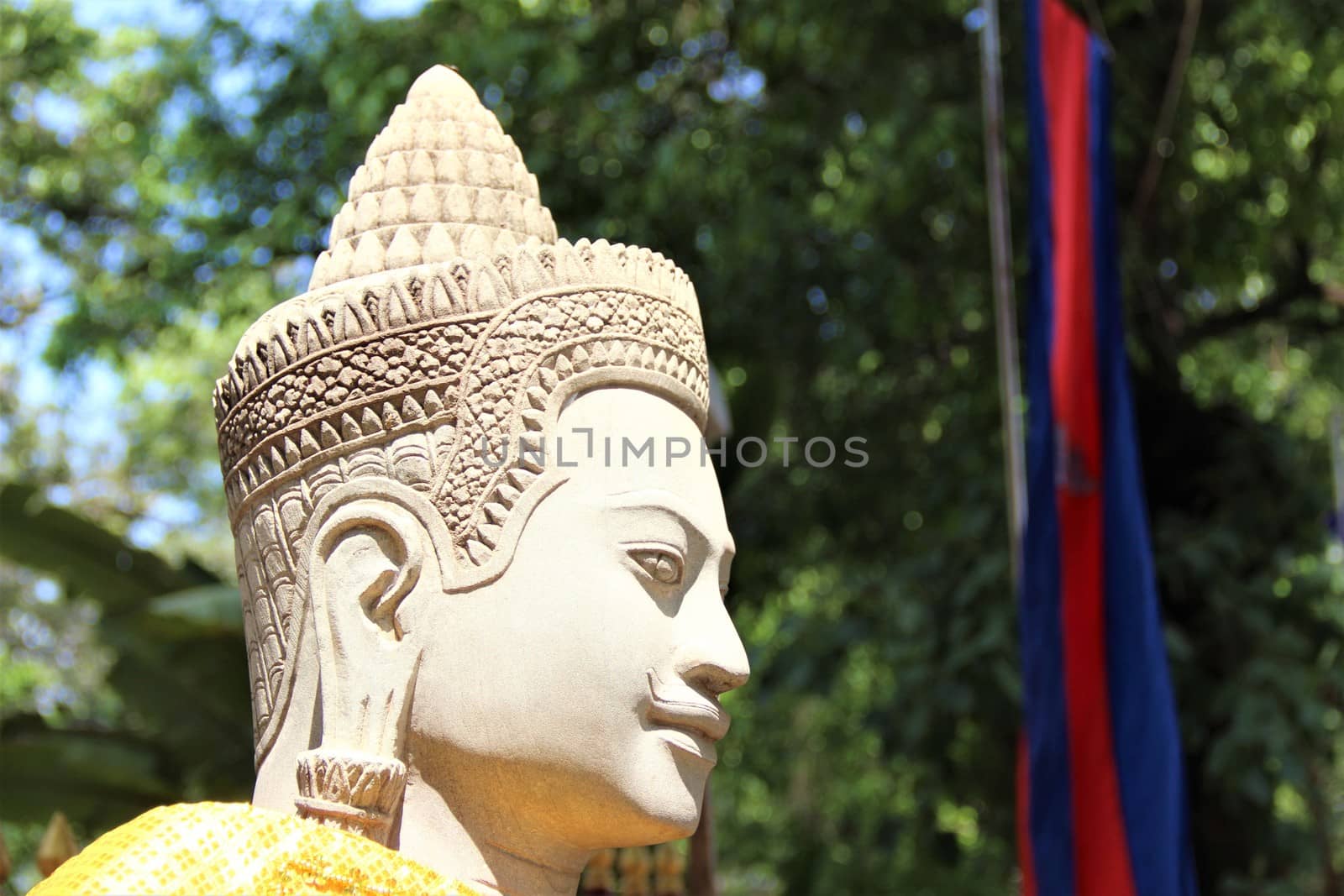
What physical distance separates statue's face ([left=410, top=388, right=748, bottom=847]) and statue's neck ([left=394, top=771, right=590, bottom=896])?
2 centimetres

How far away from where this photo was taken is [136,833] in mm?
2283

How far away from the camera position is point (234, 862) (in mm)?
2242

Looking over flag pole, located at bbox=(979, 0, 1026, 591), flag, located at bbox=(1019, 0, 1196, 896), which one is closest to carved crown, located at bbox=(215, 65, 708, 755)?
flag, located at bbox=(1019, 0, 1196, 896)

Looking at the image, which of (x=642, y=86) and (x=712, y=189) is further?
(x=642, y=86)

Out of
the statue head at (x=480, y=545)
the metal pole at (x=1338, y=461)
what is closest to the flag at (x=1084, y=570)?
the metal pole at (x=1338, y=461)

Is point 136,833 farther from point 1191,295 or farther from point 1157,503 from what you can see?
point 1191,295

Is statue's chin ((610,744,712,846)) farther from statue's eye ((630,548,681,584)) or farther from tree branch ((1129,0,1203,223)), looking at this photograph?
tree branch ((1129,0,1203,223))

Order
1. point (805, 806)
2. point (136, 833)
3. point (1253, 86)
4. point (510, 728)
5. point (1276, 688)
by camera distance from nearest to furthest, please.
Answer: point (136, 833), point (510, 728), point (1276, 688), point (1253, 86), point (805, 806)

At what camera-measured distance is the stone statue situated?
2.45 meters

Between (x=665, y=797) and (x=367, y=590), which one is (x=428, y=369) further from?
(x=665, y=797)

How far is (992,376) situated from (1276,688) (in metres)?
2.18

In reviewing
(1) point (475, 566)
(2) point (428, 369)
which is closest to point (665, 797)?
(1) point (475, 566)

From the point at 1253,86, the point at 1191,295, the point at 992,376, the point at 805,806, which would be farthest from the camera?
the point at 805,806

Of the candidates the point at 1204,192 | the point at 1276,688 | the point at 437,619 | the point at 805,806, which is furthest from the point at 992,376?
the point at 437,619
